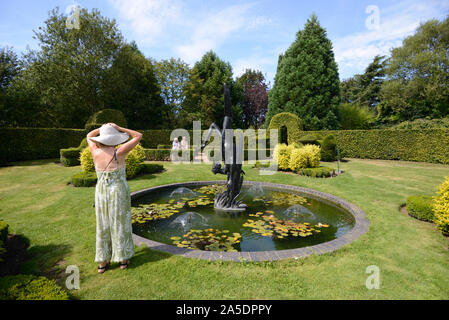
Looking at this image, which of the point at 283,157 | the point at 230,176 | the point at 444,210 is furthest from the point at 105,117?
the point at 444,210

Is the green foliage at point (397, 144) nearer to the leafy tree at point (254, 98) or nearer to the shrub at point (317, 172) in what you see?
the shrub at point (317, 172)

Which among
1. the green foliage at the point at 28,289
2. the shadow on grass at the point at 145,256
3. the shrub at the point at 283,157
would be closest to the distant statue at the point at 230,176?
the shadow on grass at the point at 145,256

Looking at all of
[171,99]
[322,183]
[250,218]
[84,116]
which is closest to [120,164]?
[250,218]

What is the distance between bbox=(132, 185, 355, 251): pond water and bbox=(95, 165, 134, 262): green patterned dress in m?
1.46

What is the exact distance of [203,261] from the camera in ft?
12.7

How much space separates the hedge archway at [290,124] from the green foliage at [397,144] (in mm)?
3649

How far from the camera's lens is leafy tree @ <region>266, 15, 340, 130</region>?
25.7 metres

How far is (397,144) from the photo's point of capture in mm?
17969

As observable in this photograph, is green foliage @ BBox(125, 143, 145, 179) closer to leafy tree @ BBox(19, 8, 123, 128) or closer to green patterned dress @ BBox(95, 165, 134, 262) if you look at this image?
green patterned dress @ BBox(95, 165, 134, 262)

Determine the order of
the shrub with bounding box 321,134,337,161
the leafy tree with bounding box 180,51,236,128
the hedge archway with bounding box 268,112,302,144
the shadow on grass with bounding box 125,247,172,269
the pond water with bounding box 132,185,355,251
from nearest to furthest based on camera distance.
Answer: the shadow on grass with bounding box 125,247,172,269 < the pond water with bounding box 132,185,355,251 < the shrub with bounding box 321,134,337,161 < the hedge archway with bounding box 268,112,302,144 < the leafy tree with bounding box 180,51,236,128

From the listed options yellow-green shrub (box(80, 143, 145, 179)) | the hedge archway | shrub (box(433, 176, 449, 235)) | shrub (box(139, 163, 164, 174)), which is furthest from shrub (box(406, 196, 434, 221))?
the hedge archway

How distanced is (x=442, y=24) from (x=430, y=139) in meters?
20.4

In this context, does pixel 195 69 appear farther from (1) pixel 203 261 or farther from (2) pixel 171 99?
(1) pixel 203 261

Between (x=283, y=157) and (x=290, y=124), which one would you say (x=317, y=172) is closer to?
(x=283, y=157)
